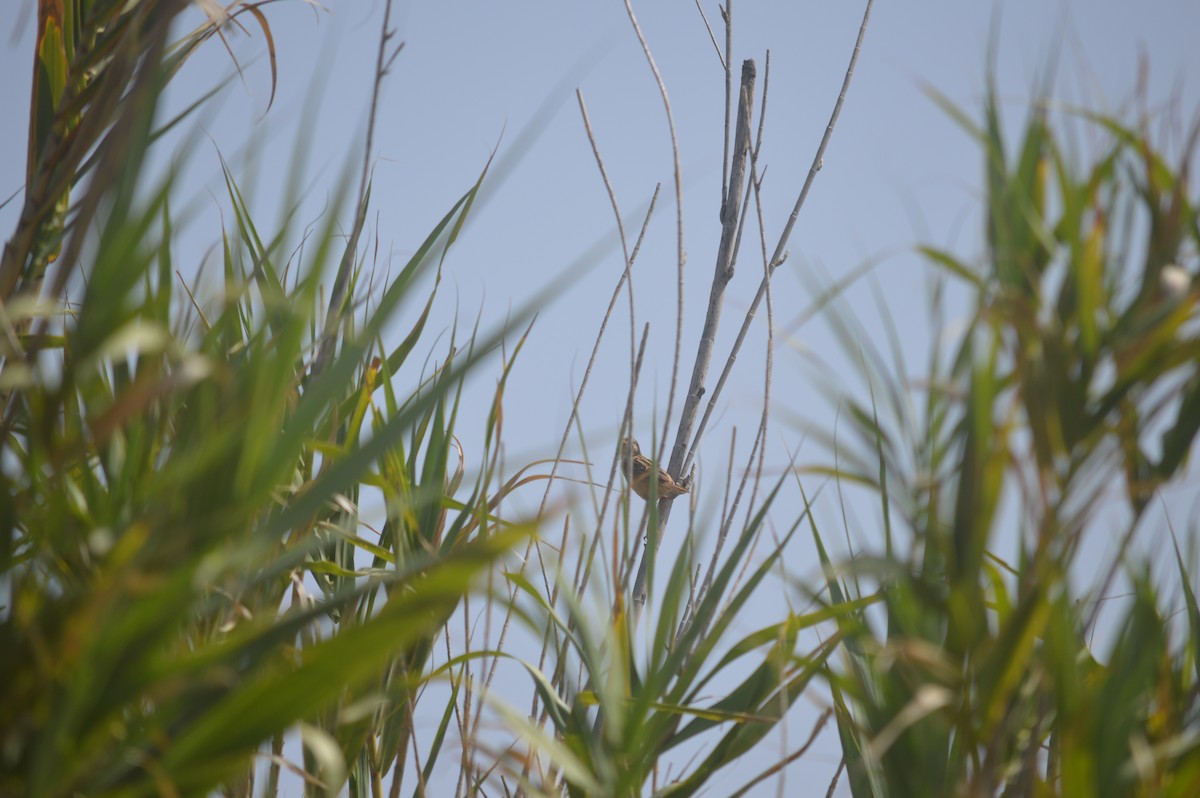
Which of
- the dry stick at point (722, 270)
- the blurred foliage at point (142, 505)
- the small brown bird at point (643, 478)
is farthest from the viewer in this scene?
the dry stick at point (722, 270)

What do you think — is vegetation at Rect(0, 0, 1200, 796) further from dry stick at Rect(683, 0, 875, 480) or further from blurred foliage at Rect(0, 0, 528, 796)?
dry stick at Rect(683, 0, 875, 480)

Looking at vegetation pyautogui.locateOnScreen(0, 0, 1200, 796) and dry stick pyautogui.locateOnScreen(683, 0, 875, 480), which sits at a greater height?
dry stick pyautogui.locateOnScreen(683, 0, 875, 480)

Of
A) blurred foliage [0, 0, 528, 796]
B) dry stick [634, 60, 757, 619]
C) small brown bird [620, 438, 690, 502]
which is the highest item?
dry stick [634, 60, 757, 619]

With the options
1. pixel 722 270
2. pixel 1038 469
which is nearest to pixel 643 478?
pixel 722 270

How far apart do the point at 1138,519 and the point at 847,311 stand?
0.77 feet

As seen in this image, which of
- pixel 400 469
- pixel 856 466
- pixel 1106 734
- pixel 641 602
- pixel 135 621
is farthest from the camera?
pixel 641 602

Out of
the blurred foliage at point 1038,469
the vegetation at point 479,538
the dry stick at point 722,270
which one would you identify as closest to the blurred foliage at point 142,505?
the vegetation at point 479,538

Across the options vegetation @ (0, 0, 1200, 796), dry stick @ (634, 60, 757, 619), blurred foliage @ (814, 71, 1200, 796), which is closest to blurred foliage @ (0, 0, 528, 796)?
vegetation @ (0, 0, 1200, 796)

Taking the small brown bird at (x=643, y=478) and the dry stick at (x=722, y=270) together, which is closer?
the small brown bird at (x=643, y=478)

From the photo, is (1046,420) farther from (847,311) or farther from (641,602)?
(641,602)

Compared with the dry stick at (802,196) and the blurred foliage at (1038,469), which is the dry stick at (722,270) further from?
the blurred foliage at (1038,469)

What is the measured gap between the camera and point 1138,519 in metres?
0.61

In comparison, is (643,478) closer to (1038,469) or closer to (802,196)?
(802,196)

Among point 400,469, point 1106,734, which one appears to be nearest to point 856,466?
point 1106,734
